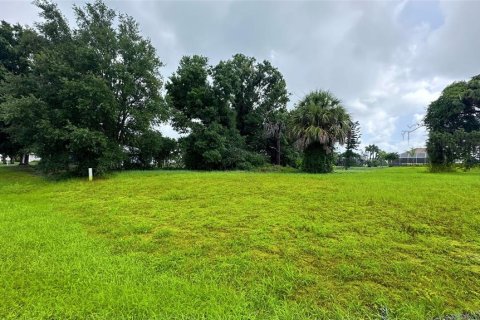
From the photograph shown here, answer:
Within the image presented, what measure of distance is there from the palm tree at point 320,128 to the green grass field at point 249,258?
6974 mm

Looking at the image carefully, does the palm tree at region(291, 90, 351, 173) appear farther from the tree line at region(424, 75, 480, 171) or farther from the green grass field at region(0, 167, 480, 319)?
the green grass field at region(0, 167, 480, 319)

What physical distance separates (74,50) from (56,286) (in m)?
12.9

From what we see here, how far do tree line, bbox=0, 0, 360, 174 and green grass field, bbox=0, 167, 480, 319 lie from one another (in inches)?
249

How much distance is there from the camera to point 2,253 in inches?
140

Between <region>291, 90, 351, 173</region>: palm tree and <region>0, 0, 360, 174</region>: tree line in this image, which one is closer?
<region>0, 0, 360, 174</region>: tree line

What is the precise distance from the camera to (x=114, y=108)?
12.0 metres

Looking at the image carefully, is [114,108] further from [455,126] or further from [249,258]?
[455,126]

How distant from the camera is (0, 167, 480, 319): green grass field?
2422 millimetres

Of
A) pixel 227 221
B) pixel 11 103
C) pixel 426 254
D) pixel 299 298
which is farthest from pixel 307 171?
pixel 11 103

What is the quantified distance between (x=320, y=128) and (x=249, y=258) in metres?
10.8

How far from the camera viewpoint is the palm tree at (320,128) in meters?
13.2

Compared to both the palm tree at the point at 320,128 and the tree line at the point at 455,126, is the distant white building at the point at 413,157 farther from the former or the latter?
the palm tree at the point at 320,128

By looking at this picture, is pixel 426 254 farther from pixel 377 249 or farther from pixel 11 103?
pixel 11 103

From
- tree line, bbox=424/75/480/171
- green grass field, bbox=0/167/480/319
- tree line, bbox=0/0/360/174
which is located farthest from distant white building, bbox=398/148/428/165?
green grass field, bbox=0/167/480/319
